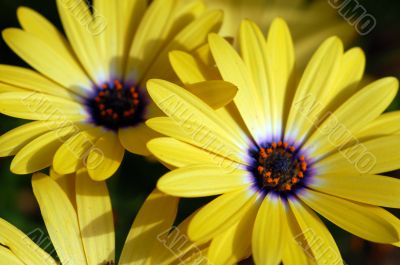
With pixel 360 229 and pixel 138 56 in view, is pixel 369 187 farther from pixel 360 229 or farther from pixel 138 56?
pixel 138 56

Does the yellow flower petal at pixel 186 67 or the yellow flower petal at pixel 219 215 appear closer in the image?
the yellow flower petal at pixel 219 215

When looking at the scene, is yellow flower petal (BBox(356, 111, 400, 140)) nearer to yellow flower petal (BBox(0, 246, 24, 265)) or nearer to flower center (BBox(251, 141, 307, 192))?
flower center (BBox(251, 141, 307, 192))

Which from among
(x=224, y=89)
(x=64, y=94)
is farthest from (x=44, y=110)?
(x=224, y=89)

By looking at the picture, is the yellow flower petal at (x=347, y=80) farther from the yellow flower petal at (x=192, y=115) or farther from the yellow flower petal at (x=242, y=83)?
the yellow flower petal at (x=192, y=115)

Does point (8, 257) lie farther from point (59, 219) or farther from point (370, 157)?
point (370, 157)

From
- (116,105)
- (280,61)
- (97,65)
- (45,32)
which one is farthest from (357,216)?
(45,32)

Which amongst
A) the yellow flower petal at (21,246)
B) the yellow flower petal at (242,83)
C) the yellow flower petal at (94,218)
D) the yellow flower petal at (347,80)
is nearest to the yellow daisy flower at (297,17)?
the yellow flower petal at (347,80)
